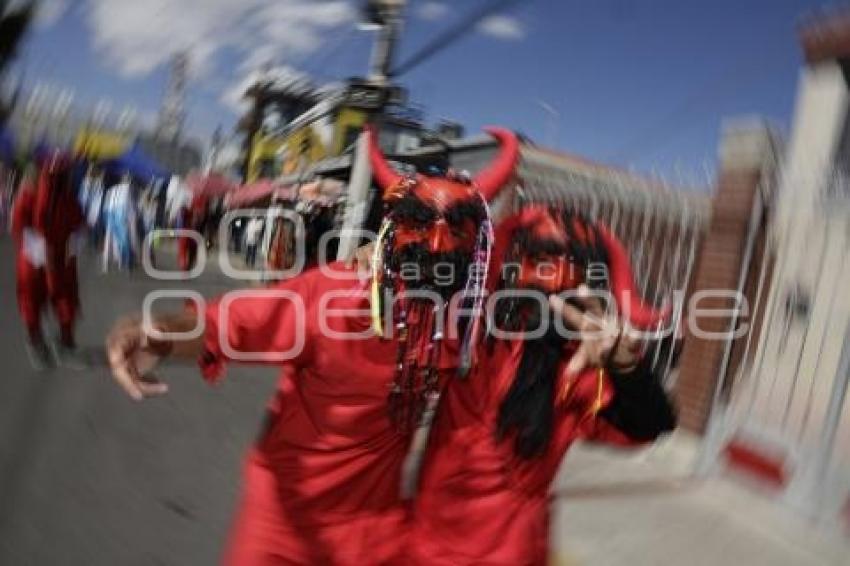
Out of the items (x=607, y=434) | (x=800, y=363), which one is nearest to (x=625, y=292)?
(x=607, y=434)

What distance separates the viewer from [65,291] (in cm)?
669

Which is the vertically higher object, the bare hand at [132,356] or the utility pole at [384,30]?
the utility pole at [384,30]

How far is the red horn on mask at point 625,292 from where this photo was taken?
175 centimetres

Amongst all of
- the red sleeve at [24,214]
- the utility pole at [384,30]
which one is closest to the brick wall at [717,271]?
the utility pole at [384,30]

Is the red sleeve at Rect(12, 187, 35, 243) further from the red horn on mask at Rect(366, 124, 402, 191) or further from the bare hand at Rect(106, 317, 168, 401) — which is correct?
the bare hand at Rect(106, 317, 168, 401)

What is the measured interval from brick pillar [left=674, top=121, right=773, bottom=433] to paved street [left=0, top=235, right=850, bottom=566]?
0.61 metres

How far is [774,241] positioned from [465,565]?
13.5 ft

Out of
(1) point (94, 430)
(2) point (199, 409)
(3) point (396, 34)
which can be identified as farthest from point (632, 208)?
(1) point (94, 430)

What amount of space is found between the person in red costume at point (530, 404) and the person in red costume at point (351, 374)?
97 millimetres

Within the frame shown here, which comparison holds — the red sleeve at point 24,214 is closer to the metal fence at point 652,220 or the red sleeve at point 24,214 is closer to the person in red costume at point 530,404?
the metal fence at point 652,220

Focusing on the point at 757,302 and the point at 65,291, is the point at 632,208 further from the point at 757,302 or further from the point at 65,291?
the point at 65,291

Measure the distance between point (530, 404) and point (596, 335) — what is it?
24 cm

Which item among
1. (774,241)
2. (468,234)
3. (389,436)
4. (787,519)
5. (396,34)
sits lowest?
(787,519)

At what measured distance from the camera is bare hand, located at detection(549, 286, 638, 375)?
1722mm
